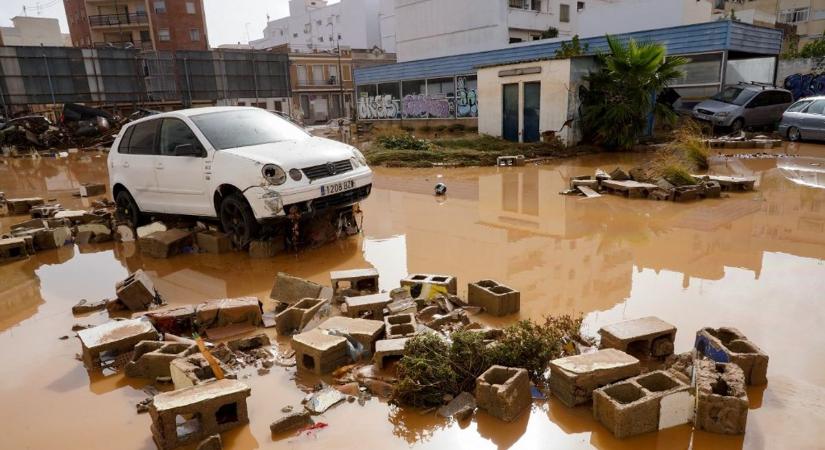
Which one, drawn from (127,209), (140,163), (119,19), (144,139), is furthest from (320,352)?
(119,19)

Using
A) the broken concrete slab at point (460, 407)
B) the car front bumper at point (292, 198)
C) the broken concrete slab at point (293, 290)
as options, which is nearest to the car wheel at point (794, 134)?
the car front bumper at point (292, 198)

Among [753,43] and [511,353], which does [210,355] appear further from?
[753,43]

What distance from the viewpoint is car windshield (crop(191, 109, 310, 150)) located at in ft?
22.0

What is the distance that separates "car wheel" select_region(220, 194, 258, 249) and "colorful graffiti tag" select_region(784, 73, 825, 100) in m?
27.0

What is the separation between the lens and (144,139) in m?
7.60

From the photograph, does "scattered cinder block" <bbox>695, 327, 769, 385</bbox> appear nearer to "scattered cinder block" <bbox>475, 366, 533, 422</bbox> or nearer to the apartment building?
"scattered cinder block" <bbox>475, 366, 533, 422</bbox>

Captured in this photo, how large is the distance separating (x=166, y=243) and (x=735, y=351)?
657 cm

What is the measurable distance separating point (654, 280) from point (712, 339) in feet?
6.10

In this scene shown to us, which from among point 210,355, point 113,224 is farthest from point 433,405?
point 113,224

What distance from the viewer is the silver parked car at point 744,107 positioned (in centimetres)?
1758

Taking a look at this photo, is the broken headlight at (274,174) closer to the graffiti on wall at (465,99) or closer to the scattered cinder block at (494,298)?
the scattered cinder block at (494,298)

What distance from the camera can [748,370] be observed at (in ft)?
10.9

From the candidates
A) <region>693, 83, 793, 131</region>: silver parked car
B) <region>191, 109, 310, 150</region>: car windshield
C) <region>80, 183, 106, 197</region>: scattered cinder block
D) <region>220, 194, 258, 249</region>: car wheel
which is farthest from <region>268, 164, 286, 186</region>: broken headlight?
<region>693, 83, 793, 131</region>: silver parked car

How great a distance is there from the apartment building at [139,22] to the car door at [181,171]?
46.8m
